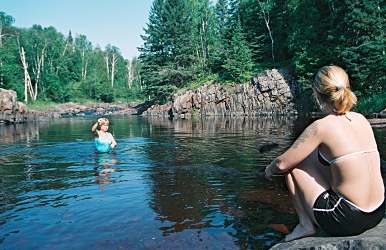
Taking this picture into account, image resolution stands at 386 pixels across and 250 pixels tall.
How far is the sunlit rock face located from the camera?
4050 centimetres

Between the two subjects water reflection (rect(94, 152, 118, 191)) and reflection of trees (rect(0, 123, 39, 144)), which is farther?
reflection of trees (rect(0, 123, 39, 144))

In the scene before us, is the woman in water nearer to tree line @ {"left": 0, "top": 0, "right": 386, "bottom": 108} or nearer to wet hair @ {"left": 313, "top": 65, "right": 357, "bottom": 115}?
wet hair @ {"left": 313, "top": 65, "right": 357, "bottom": 115}

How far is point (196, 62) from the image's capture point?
57031 millimetres

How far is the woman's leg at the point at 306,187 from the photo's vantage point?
3602mm

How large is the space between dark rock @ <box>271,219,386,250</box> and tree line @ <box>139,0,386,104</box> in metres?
27.4

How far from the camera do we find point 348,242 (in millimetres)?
3248

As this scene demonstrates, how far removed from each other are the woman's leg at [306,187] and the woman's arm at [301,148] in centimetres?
14

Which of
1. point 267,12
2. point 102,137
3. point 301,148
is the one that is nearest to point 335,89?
point 301,148

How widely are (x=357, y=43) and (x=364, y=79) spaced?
4.08 meters

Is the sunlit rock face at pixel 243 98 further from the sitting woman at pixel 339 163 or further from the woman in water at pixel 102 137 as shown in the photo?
the sitting woman at pixel 339 163

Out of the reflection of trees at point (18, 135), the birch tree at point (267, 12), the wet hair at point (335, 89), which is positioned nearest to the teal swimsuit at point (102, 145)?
the reflection of trees at point (18, 135)

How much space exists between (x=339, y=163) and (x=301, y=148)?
0.36 meters

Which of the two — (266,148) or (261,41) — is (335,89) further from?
(261,41)

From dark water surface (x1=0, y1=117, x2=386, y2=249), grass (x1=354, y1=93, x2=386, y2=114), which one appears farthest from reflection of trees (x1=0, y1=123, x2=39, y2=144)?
grass (x1=354, y1=93, x2=386, y2=114)
